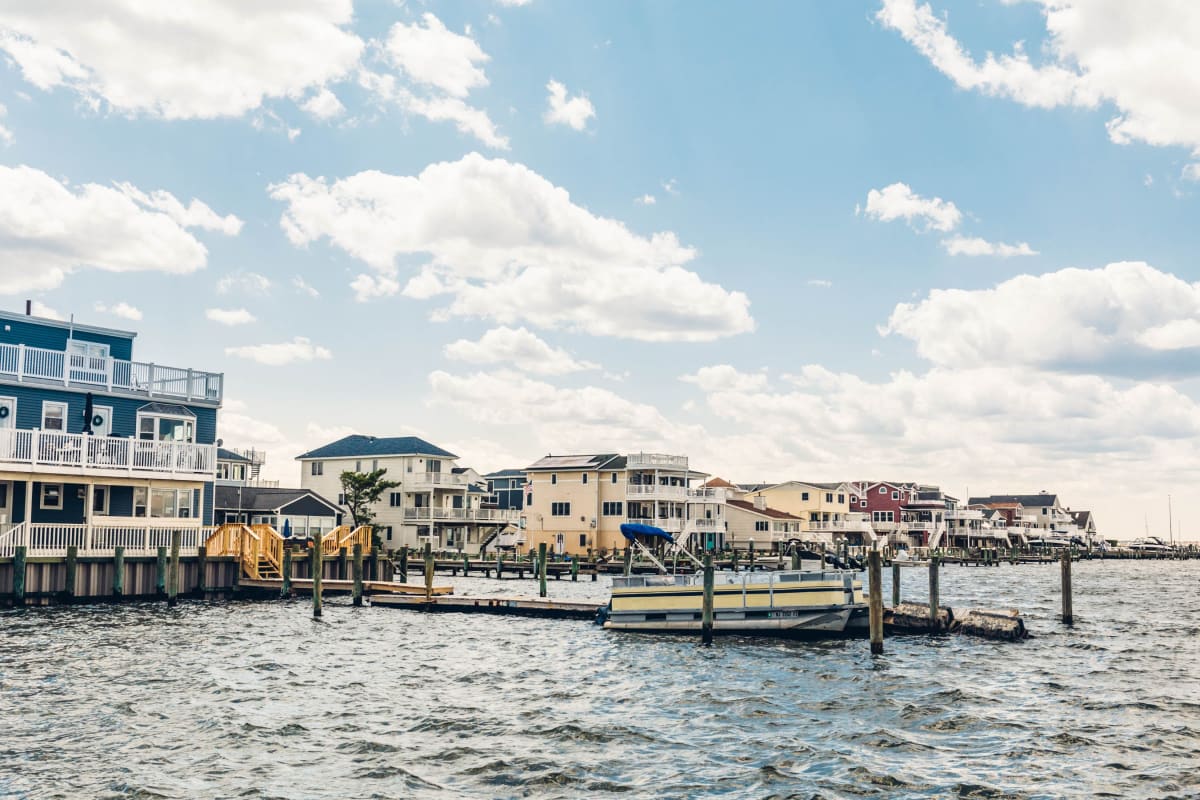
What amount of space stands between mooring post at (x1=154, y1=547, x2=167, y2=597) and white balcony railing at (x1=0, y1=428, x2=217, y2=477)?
3.90 metres

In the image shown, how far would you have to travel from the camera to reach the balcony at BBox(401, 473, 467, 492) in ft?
322

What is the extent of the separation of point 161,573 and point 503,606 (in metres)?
14.4

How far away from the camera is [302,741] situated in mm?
20531

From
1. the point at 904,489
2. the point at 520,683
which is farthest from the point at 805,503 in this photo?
the point at 520,683

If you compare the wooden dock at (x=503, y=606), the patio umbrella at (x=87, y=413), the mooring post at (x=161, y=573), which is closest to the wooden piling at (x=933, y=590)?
the wooden dock at (x=503, y=606)

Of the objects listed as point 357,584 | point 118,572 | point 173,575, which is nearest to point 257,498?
point 173,575

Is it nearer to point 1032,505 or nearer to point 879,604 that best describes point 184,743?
point 879,604

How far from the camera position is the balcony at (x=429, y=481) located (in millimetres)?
98188

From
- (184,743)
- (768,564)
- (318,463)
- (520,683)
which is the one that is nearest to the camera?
(184,743)

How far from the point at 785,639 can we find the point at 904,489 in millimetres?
111480

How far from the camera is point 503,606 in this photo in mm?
41750

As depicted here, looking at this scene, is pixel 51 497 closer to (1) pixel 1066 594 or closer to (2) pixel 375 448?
(1) pixel 1066 594

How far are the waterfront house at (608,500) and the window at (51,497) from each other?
52.9 m

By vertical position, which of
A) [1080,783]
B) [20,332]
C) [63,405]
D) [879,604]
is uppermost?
[20,332]
